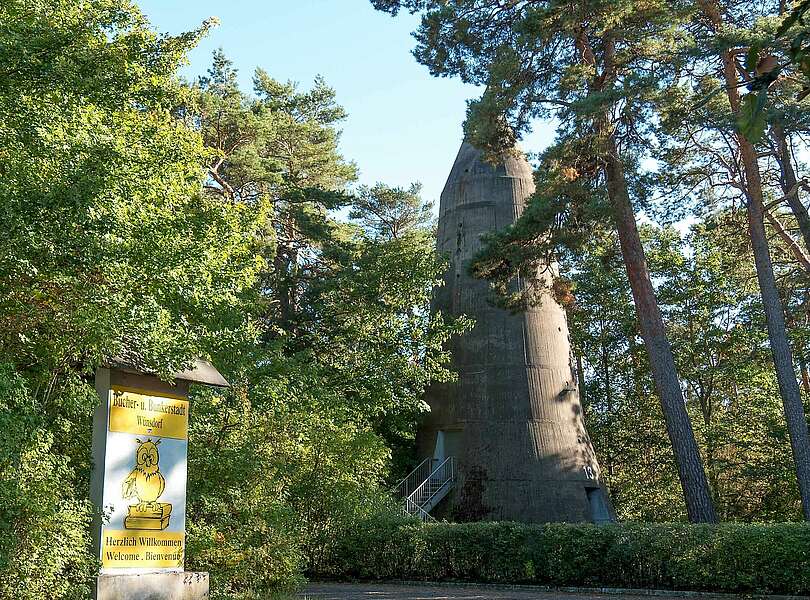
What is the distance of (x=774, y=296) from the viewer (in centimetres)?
1555

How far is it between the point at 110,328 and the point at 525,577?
33.5 feet

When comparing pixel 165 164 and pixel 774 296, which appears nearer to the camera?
pixel 165 164

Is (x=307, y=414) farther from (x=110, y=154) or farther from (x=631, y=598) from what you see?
(x=110, y=154)

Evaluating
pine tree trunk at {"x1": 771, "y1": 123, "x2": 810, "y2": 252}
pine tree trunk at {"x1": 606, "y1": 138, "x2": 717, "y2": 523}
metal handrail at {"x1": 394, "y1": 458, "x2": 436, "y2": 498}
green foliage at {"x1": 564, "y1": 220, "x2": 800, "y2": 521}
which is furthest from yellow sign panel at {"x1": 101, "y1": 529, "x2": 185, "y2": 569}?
green foliage at {"x1": 564, "y1": 220, "x2": 800, "y2": 521}

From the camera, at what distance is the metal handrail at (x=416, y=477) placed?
73.8ft

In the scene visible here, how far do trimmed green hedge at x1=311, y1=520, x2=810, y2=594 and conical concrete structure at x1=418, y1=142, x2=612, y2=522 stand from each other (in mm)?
4485

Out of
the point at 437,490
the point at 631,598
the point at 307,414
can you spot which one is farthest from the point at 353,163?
the point at 631,598

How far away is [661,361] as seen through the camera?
15617 mm

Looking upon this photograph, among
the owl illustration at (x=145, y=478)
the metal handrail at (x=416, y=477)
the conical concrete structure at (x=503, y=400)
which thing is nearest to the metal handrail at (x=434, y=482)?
the conical concrete structure at (x=503, y=400)

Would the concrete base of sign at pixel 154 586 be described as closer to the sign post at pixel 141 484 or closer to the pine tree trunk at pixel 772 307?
the sign post at pixel 141 484

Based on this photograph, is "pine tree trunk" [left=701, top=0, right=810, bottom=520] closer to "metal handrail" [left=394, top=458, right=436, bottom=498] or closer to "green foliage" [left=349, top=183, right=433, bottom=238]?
"metal handrail" [left=394, top=458, right=436, bottom=498]

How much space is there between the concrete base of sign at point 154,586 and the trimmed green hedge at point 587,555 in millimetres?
7800

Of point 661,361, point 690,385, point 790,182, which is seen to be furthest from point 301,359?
point 690,385

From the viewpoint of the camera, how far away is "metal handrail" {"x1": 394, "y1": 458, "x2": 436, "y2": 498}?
22.5 meters
